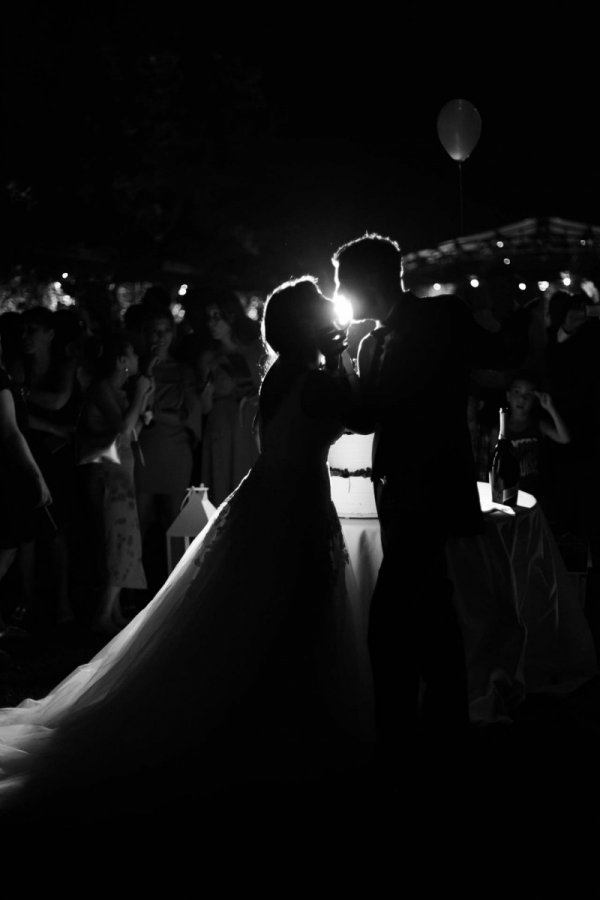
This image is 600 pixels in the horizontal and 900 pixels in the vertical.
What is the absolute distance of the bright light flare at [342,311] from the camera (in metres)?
4.09

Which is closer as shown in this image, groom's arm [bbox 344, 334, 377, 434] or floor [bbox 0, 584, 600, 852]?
floor [bbox 0, 584, 600, 852]

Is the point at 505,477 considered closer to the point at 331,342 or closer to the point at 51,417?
the point at 331,342

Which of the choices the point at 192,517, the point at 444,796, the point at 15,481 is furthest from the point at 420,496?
the point at 15,481

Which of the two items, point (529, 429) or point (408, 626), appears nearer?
point (408, 626)

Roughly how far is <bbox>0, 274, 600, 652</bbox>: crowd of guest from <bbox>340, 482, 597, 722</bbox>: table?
121 cm

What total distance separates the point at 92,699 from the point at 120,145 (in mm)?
16628

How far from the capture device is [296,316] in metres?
4.02

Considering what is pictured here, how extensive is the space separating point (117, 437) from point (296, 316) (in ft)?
8.48

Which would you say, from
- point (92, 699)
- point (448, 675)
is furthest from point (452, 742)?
point (92, 699)

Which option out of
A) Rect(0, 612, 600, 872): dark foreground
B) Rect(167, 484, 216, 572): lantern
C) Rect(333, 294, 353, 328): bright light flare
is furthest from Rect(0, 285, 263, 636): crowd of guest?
Rect(0, 612, 600, 872): dark foreground

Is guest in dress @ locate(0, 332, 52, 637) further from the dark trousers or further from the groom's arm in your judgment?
the dark trousers

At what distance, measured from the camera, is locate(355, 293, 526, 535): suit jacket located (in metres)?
3.63

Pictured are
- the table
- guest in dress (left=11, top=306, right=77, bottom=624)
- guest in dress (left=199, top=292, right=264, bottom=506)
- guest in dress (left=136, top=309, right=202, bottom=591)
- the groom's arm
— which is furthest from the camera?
guest in dress (left=199, top=292, right=264, bottom=506)

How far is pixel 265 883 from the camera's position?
9.70 feet
